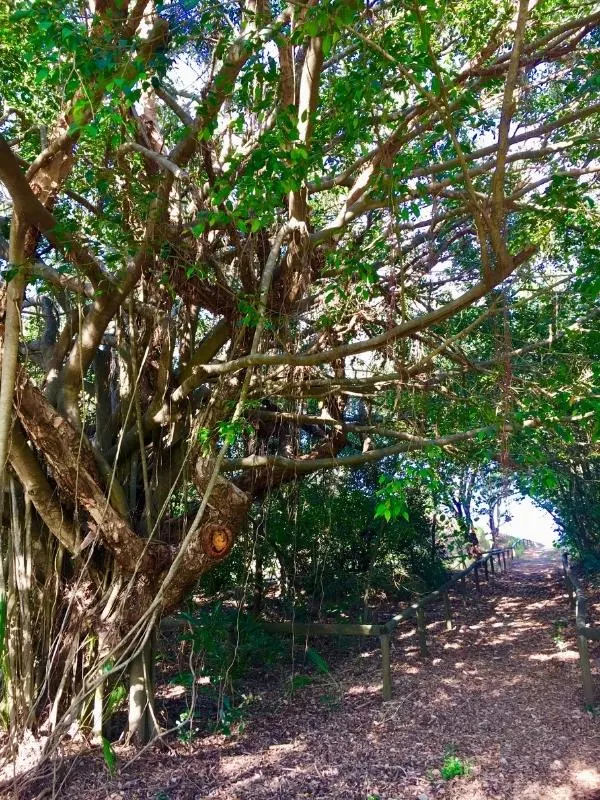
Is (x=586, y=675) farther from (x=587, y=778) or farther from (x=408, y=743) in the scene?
(x=408, y=743)

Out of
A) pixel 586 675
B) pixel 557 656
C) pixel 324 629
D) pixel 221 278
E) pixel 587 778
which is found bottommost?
pixel 587 778

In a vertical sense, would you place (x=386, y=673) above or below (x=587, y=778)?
above

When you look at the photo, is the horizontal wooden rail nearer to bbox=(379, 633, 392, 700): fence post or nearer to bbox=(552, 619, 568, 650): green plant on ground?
bbox=(379, 633, 392, 700): fence post

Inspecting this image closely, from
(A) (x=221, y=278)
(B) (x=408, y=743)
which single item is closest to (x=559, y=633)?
(B) (x=408, y=743)

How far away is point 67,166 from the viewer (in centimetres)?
397

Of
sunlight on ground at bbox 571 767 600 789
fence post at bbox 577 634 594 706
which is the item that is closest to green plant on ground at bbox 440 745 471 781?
sunlight on ground at bbox 571 767 600 789

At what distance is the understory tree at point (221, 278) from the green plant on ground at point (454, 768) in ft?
5.01

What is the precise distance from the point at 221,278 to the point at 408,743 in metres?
3.43

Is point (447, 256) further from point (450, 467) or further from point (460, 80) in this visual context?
point (450, 467)

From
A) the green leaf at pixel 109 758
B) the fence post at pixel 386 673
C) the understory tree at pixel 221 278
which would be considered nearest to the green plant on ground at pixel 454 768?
the fence post at pixel 386 673

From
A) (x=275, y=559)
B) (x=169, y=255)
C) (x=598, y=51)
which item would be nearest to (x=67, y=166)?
(x=169, y=255)

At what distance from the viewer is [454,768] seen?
365cm

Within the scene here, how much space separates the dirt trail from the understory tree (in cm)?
58

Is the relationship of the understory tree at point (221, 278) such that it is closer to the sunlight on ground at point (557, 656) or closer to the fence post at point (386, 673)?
the fence post at point (386, 673)
